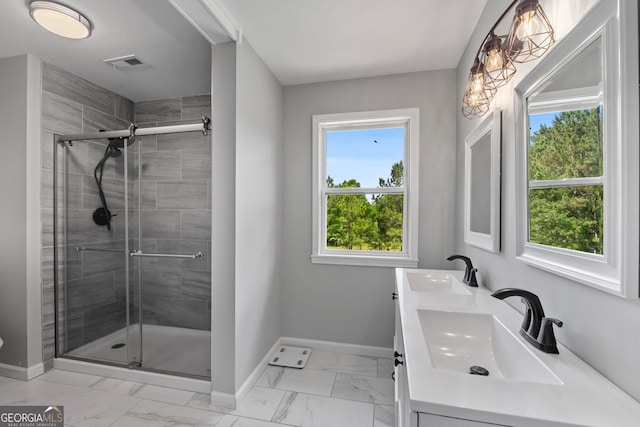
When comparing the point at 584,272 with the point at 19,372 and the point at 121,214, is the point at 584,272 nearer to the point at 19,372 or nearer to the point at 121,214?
the point at 121,214

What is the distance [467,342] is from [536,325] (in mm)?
283

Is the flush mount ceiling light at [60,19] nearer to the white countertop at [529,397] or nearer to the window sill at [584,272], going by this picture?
the white countertop at [529,397]

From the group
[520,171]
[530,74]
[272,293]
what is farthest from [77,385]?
[530,74]

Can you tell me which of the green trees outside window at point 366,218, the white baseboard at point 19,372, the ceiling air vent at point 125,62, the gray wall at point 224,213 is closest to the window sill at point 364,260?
the green trees outside window at point 366,218

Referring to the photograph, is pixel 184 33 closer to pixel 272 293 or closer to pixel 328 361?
pixel 272 293

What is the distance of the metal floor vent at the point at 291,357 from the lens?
2.40m

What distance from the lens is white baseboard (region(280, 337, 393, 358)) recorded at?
2561 millimetres

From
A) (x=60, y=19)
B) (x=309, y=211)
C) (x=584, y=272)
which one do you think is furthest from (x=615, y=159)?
(x=60, y=19)

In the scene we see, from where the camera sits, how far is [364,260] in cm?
261

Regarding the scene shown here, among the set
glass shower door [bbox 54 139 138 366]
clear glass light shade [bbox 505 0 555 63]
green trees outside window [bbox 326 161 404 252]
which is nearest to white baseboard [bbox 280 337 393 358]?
green trees outside window [bbox 326 161 404 252]

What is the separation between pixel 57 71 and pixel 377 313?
135 inches

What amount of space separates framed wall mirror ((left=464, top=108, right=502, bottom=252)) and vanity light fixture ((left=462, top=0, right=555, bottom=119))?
0.19m

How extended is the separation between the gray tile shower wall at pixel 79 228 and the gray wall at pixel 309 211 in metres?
1.54

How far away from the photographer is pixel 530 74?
1104mm
